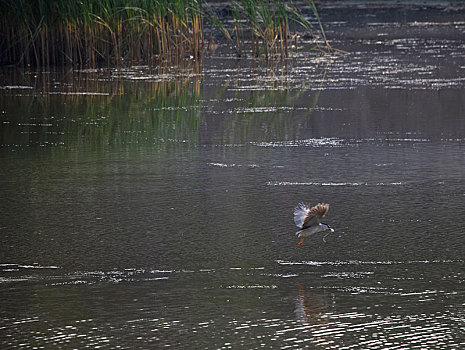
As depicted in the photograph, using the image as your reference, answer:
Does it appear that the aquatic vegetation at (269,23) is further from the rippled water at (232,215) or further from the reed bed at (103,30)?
the rippled water at (232,215)

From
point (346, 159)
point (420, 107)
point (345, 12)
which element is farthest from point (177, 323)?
point (345, 12)

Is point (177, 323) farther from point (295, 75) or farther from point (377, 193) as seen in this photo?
point (295, 75)

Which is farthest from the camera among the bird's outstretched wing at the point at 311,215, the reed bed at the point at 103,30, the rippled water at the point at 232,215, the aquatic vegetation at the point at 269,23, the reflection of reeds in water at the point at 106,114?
the aquatic vegetation at the point at 269,23

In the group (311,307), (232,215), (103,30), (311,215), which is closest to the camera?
(311,307)

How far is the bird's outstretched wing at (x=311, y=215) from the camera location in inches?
192

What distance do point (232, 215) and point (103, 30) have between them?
9.01 metres

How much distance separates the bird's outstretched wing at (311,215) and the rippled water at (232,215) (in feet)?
0.53

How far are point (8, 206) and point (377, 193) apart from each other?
2234mm

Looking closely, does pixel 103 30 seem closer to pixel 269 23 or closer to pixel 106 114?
pixel 269 23

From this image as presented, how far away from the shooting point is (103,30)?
14.4 meters

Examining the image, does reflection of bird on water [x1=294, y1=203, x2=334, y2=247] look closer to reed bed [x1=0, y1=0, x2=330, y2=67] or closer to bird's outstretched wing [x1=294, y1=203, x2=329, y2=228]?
bird's outstretched wing [x1=294, y1=203, x2=329, y2=228]

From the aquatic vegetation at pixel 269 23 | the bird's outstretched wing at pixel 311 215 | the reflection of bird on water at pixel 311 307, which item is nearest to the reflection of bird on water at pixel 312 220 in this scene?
the bird's outstretched wing at pixel 311 215

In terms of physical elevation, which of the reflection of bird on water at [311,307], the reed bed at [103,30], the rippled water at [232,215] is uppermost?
the reed bed at [103,30]

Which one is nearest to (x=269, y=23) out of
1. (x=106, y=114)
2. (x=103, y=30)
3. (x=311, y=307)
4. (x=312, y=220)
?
(x=103, y=30)
